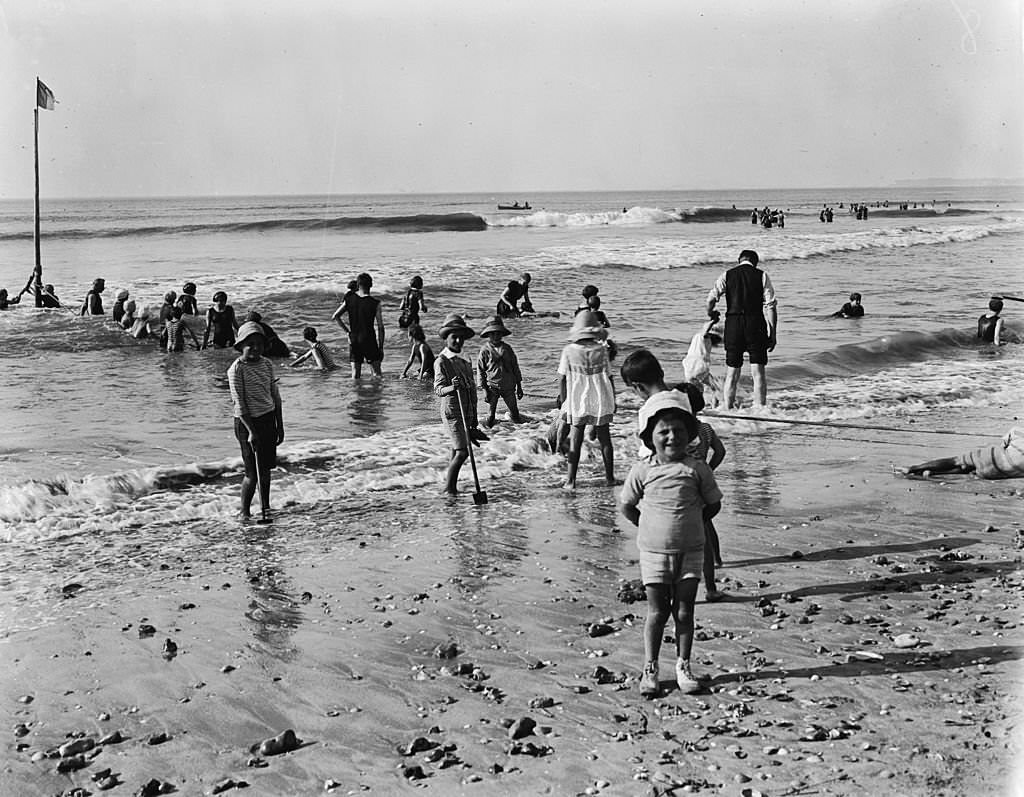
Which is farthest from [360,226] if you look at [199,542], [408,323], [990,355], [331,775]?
[331,775]

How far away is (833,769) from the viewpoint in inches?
154

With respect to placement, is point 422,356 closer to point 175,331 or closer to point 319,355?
point 319,355

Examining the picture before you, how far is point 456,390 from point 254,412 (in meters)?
1.66

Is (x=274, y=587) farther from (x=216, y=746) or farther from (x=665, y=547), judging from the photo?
(x=665, y=547)

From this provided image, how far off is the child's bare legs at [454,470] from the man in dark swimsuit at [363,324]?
6.43 metres

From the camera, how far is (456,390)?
345 inches

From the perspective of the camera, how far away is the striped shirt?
8.28m

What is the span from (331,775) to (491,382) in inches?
313

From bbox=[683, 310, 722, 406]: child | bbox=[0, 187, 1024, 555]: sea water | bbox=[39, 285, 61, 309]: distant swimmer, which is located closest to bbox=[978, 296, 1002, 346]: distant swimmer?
bbox=[0, 187, 1024, 555]: sea water

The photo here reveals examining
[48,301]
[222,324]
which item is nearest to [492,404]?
[222,324]

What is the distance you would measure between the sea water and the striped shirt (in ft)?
3.15

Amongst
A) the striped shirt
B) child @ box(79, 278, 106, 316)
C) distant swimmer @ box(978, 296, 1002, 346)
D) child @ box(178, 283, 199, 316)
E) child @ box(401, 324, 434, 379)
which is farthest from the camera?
child @ box(79, 278, 106, 316)

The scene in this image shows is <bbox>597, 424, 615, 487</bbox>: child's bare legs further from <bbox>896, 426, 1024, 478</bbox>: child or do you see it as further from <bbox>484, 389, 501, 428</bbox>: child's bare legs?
<bbox>484, 389, 501, 428</bbox>: child's bare legs

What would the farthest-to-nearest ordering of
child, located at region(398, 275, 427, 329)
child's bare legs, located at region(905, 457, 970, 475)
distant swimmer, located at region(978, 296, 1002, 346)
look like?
child, located at region(398, 275, 427, 329) → distant swimmer, located at region(978, 296, 1002, 346) → child's bare legs, located at region(905, 457, 970, 475)
